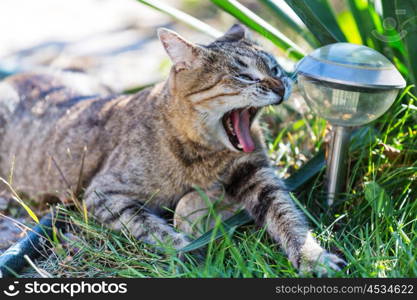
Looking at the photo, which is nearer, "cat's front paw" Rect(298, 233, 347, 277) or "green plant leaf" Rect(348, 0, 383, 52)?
"cat's front paw" Rect(298, 233, 347, 277)

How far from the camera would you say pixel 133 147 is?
3.19 m

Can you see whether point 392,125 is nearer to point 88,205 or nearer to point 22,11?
point 88,205

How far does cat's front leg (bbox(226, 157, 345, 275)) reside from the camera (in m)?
2.52

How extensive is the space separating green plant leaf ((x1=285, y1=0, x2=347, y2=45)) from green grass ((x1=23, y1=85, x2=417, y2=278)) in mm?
485

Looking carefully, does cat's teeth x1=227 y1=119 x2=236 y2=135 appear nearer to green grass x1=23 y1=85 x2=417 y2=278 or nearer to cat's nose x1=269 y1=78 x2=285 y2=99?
cat's nose x1=269 y1=78 x2=285 y2=99

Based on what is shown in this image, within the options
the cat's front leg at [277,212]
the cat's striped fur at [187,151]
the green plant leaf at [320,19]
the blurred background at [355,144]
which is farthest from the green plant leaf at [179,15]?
the cat's front leg at [277,212]

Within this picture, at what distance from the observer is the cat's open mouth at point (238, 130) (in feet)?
9.79

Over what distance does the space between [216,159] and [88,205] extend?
0.68 m

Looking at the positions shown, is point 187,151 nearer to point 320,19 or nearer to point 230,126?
point 230,126

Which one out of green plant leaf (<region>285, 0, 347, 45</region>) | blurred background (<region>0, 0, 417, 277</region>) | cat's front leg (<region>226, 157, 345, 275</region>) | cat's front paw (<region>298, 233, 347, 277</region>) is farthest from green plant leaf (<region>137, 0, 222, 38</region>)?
cat's front paw (<region>298, 233, 347, 277</region>)

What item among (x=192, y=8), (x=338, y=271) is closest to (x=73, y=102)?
(x=338, y=271)

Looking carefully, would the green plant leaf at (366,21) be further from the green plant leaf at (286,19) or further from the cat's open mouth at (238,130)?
the cat's open mouth at (238,130)
